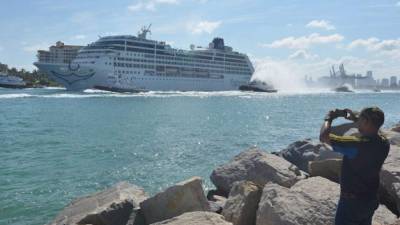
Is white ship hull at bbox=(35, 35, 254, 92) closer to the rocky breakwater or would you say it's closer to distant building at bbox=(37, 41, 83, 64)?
distant building at bbox=(37, 41, 83, 64)

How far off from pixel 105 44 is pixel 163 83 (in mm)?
12931

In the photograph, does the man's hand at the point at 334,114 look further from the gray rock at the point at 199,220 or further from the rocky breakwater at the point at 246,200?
the gray rock at the point at 199,220

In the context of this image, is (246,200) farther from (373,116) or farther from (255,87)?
(255,87)

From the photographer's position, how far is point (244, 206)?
21.3 feet

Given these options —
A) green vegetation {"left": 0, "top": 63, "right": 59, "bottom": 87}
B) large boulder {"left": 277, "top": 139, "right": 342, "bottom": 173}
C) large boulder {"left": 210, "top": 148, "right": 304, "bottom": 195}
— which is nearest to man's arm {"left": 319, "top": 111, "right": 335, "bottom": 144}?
large boulder {"left": 210, "top": 148, "right": 304, "bottom": 195}

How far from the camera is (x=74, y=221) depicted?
712 centimetres

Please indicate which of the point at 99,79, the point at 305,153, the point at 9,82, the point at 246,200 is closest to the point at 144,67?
the point at 99,79

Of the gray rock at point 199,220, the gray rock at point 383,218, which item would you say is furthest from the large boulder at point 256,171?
the gray rock at point 199,220

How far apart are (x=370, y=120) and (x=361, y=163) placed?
0.36 meters

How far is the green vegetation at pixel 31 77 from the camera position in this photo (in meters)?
149

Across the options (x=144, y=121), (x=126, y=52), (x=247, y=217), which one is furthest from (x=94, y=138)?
(x=126, y=52)

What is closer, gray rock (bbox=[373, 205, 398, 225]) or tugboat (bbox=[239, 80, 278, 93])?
gray rock (bbox=[373, 205, 398, 225])

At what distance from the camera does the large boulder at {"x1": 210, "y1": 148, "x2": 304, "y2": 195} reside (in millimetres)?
8125

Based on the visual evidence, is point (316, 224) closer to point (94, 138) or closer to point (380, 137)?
point (380, 137)
